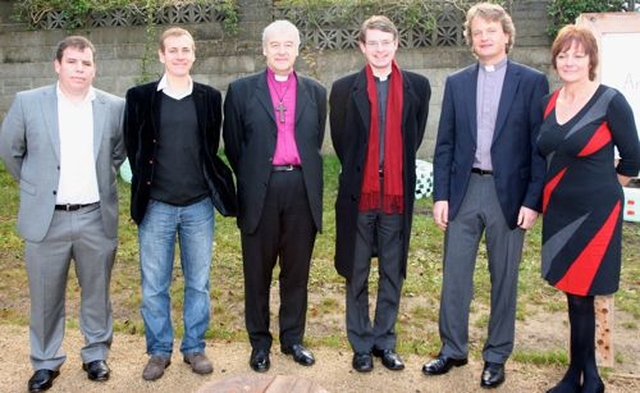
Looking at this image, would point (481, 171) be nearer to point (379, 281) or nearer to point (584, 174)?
point (584, 174)

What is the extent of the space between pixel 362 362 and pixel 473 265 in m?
0.87

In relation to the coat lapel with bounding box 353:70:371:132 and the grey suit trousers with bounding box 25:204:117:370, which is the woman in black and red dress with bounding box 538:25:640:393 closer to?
the coat lapel with bounding box 353:70:371:132

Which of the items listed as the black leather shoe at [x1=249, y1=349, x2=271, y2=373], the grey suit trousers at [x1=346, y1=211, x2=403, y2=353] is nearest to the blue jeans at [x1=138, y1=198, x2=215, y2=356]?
the black leather shoe at [x1=249, y1=349, x2=271, y2=373]

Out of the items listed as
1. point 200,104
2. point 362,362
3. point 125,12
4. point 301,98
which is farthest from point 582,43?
point 125,12

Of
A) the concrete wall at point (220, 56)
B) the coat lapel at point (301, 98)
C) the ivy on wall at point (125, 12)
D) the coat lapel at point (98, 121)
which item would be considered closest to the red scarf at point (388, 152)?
the coat lapel at point (301, 98)

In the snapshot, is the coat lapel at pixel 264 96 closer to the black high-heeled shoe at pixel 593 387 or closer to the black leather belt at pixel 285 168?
the black leather belt at pixel 285 168

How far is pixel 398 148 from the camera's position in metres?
3.88

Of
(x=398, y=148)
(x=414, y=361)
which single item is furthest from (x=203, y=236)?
(x=414, y=361)

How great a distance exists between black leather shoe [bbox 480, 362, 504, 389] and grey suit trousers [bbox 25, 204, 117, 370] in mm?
2187

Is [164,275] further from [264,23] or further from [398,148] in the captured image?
[264,23]

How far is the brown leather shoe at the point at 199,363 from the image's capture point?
4051 mm

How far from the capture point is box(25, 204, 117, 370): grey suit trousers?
3795 mm

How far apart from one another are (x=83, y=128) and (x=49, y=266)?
30.9 inches

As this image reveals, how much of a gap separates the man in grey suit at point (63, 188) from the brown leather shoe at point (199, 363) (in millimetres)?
484
